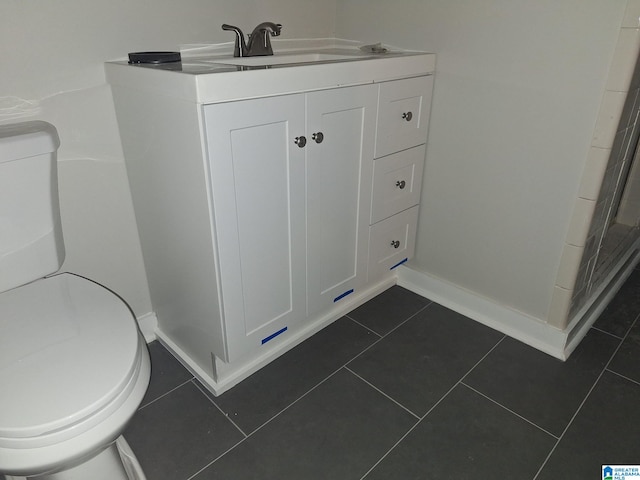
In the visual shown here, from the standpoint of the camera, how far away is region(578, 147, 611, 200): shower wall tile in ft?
4.50

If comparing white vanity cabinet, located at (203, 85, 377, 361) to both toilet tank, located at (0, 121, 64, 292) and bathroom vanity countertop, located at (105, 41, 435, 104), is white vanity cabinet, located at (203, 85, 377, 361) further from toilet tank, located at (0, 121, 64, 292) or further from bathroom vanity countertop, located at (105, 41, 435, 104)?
toilet tank, located at (0, 121, 64, 292)

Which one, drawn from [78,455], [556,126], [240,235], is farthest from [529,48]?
[78,455]

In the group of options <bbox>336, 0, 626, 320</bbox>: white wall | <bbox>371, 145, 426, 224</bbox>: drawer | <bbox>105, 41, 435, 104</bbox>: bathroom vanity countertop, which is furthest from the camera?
<bbox>371, 145, 426, 224</bbox>: drawer

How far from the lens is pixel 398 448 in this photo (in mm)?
1291

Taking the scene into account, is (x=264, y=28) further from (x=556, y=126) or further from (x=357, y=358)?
(x=357, y=358)

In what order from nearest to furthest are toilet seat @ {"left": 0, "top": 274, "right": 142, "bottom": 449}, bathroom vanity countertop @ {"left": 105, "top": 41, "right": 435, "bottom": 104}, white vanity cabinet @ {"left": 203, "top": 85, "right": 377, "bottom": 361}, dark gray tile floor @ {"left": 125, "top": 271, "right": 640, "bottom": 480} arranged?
toilet seat @ {"left": 0, "top": 274, "right": 142, "bottom": 449}
bathroom vanity countertop @ {"left": 105, "top": 41, "right": 435, "bottom": 104}
white vanity cabinet @ {"left": 203, "top": 85, "right": 377, "bottom": 361}
dark gray tile floor @ {"left": 125, "top": 271, "right": 640, "bottom": 480}

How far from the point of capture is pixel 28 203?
114 cm

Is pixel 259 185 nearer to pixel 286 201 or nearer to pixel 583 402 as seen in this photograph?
pixel 286 201

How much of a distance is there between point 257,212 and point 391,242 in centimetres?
73

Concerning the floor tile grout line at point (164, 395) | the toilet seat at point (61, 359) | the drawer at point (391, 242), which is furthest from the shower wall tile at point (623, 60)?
the floor tile grout line at point (164, 395)

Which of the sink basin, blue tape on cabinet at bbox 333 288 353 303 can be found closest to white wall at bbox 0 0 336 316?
the sink basin

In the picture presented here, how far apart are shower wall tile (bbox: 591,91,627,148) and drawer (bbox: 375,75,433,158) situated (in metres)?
0.56

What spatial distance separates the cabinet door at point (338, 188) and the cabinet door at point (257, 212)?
0.05m

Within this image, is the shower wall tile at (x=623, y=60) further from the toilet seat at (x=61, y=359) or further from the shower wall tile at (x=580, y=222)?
the toilet seat at (x=61, y=359)
